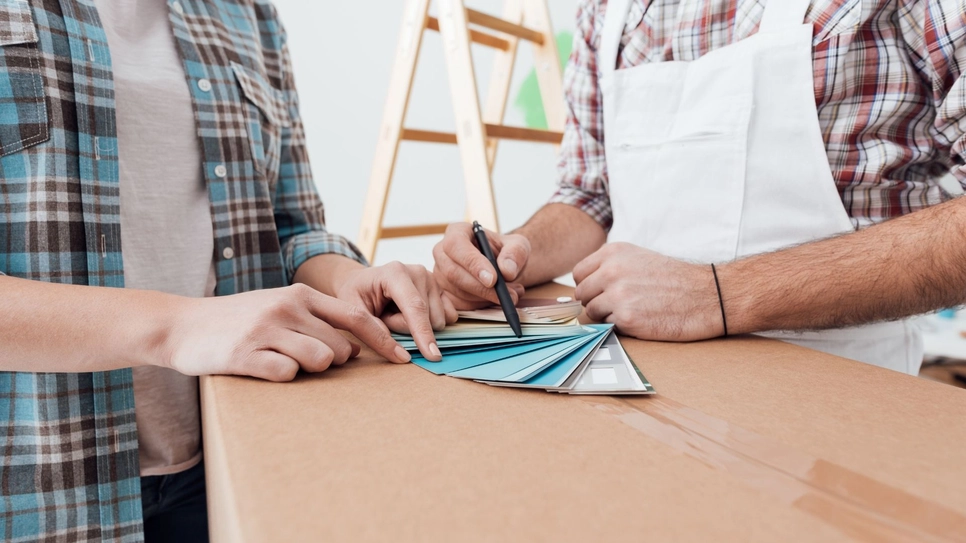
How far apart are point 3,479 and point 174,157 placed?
0.49 meters

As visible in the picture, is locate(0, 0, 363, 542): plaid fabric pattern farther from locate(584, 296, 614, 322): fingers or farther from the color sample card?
locate(584, 296, 614, 322): fingers

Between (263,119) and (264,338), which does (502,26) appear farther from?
(264,338)

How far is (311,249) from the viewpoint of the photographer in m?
1.05

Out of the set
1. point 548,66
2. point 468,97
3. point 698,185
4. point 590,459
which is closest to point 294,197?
point 698,185

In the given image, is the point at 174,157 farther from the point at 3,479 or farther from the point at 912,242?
the point at 912,242

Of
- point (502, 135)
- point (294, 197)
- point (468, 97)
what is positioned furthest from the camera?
point (502, 135)

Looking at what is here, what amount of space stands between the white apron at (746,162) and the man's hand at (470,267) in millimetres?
315

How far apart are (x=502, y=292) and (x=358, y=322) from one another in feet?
0.71

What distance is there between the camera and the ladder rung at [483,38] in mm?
2172

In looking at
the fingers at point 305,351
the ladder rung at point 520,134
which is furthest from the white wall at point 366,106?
the fingers at point 305,351

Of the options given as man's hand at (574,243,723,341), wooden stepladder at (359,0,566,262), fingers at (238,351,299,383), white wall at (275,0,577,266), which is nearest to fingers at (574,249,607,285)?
man's hand at (574,243,723,341)

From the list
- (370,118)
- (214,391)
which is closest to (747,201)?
(214,391)

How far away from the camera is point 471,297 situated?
3.01 ft

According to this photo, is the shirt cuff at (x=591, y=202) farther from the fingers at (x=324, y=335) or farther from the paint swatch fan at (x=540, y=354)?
the fingers at (x=324, y=335)
